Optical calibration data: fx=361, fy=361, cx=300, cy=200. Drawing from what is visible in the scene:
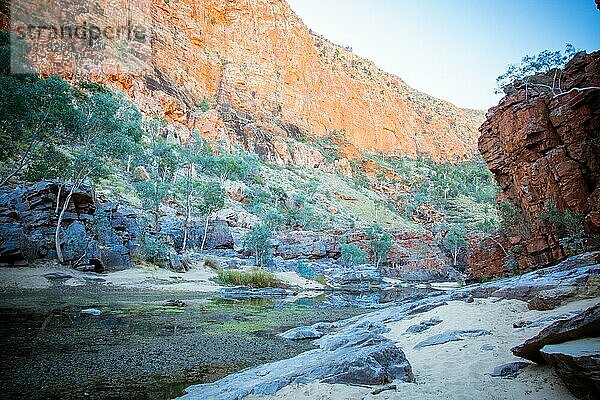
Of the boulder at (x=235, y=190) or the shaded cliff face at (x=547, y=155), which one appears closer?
the shaded cliff face at (x=547, y=155)

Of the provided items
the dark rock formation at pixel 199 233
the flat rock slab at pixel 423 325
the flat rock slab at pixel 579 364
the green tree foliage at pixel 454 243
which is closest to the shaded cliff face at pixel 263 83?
the dark rock formation at pixel 199 233

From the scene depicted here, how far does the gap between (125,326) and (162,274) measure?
1648cm

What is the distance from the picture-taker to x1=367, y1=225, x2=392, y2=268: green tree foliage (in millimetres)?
54250

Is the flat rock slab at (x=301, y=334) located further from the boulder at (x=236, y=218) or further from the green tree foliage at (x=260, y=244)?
the boulder at (x=236, y=218)

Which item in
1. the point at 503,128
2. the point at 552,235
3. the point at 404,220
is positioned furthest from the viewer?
the point at 404,220

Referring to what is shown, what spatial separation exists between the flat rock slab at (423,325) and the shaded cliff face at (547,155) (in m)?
13.6

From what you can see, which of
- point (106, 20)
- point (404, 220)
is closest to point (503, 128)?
point (404, 220)

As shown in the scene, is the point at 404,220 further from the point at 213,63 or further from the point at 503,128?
the point at 213,63

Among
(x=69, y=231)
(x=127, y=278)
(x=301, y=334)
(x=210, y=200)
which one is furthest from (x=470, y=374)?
(x=210, y=200)

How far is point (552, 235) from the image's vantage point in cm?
2002

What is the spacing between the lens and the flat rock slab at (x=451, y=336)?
602cm

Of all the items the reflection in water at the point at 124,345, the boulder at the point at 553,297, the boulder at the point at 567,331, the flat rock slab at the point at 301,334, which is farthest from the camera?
the flat rock slab at the point at 301,334

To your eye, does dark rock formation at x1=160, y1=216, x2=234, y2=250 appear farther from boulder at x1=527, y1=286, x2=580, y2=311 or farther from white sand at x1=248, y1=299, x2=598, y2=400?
boulder at x1=527, y1=286, x2=580, y2=311

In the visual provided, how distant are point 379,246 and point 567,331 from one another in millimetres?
51931
